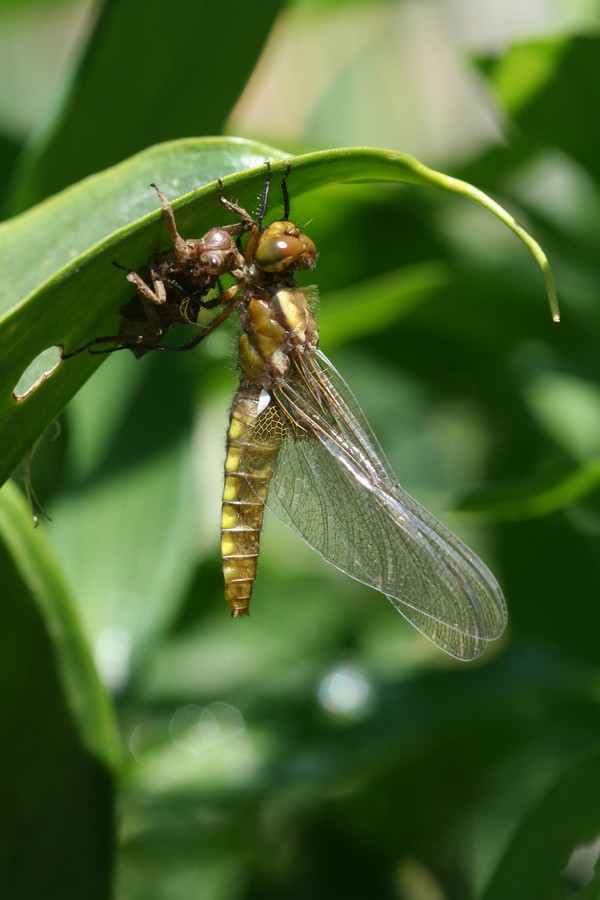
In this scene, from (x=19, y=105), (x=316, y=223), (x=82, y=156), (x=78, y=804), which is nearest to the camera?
(x=78, y=804)

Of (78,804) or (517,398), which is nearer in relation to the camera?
(78,804)

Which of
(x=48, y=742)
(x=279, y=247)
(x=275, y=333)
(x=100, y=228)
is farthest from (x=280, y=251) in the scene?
(x=48, y=742)

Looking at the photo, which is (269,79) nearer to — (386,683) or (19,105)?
(19,105)

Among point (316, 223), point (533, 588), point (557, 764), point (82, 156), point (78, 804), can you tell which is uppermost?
point (82, 156)

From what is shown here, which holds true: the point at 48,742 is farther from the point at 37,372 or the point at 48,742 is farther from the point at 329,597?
the point at 329,597

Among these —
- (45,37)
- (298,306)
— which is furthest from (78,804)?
(45,37)

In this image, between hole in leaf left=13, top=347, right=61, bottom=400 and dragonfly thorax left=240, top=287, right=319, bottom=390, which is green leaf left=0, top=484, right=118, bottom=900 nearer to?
hole in leaf left=13, top=347, right=61, bottom=400

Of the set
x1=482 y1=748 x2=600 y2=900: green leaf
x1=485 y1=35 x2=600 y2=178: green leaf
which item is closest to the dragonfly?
x1=485 y1=35 x2=600 y2=178: green leaf
